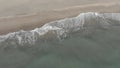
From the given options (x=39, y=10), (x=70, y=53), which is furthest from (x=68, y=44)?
(x=39, y=10)

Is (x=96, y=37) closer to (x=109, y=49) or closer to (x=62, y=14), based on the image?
(x=109, y=49)

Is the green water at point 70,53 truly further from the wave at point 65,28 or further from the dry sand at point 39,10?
the dry sand at point 39,10

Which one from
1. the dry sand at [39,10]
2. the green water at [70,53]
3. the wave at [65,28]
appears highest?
the dry sand at [39,10]

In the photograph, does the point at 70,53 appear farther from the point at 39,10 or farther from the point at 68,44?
the point at 39,10

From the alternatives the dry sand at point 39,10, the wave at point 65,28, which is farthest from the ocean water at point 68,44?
the dry sand at point 39,10

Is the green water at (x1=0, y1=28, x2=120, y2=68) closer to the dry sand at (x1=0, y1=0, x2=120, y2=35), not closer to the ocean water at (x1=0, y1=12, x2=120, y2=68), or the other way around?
the ocean water at (x1=0, y1=12, x2=120, y2=68)

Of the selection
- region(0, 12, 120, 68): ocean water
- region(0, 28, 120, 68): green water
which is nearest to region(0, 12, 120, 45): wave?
region(0, 12, 120, 68): ocean water

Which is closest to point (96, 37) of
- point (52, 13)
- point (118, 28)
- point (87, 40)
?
point (87, 40)
